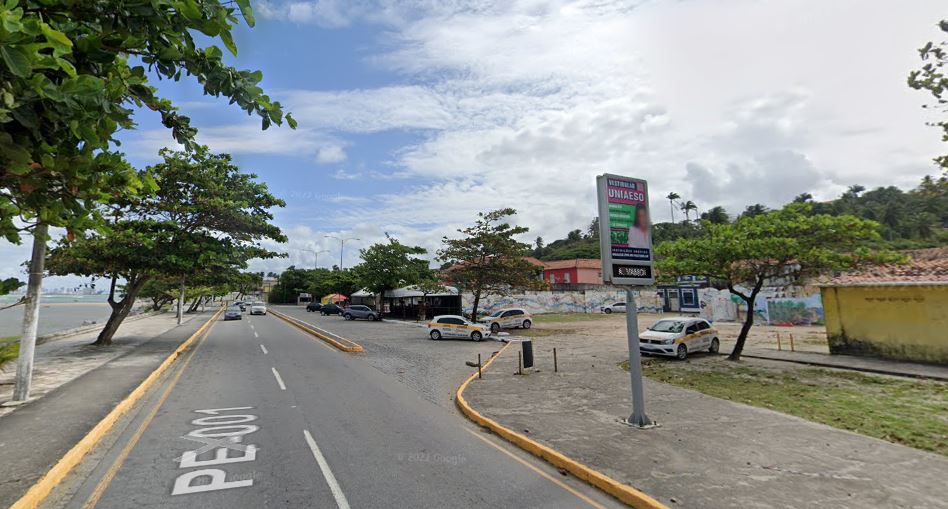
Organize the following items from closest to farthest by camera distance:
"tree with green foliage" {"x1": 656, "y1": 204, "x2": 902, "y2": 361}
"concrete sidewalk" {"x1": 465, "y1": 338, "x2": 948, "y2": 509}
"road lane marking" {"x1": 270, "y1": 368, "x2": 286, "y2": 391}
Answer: "concrete sidewalk" {"x1": 465, "y1": 338, "x2": 948, "y2": 509} → "road lane marking" {"x1": 270, "y1": 368, "x2": 286, "y2": 391} → "tree with green foliage" {"x1": 656, "y1": 204, "x2": 902, "y2": 361}

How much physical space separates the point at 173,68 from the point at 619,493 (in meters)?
6.48

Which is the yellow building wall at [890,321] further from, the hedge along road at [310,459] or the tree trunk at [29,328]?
the tree trunk at [29,328]

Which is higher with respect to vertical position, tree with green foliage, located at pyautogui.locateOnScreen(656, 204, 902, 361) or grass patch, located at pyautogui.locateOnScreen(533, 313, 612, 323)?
tree with green foliage, located at pyautogui.locateOnScreen(656, 204, 902, 361)

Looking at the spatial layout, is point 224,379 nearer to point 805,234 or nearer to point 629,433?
point 629,433

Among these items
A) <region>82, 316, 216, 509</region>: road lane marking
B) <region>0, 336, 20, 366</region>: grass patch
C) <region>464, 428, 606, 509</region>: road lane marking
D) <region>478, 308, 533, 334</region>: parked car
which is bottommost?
<region>464, 428, 606, 509</region>: road lane marking

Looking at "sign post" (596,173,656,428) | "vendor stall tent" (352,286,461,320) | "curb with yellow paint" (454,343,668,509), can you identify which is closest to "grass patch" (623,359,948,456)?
"sign post" (596,173,656,428)

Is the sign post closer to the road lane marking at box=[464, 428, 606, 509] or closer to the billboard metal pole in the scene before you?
the billboard metal pole

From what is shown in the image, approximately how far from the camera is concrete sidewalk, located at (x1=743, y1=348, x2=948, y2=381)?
14.3 meters

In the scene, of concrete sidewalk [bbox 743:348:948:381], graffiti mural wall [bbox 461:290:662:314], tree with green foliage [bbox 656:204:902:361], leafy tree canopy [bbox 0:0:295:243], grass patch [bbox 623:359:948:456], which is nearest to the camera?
leafy tree canopy [bbox 0:0:295:243]

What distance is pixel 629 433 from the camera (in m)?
7.96

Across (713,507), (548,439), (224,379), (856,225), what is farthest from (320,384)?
(856,225)

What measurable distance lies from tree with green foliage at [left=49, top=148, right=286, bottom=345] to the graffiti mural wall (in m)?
32.6

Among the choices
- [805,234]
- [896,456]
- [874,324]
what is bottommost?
[896,456]

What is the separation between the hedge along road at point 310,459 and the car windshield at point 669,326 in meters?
12.4
